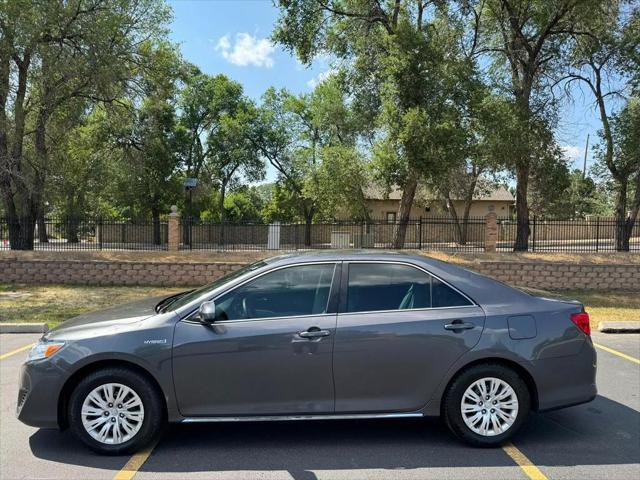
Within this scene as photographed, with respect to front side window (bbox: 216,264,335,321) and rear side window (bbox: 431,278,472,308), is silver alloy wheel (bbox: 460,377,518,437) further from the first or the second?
front side window (bbox: 216,264,335,321)

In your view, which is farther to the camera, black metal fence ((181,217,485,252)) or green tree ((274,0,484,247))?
black metal fence ((181,217,485,252))

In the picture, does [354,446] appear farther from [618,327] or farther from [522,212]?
[522,212]

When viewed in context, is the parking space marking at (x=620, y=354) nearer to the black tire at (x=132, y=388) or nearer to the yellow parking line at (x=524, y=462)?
the yellow parking line at (x=524, y=462)

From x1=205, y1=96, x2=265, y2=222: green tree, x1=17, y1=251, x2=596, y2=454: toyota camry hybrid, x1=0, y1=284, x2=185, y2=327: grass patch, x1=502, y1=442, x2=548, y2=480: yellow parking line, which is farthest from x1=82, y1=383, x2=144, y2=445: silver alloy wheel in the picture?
x1=205, y1=96, x2=265, y2=222: green tree

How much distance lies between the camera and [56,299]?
12.9 metres

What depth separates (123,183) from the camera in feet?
116

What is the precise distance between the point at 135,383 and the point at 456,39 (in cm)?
1830

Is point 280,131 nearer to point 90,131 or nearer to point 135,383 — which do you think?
point 90,131

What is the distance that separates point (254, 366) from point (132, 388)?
962 millimetres

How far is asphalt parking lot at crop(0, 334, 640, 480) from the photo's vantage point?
157 inches

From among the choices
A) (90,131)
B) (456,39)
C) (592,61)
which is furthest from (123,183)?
(592,61)

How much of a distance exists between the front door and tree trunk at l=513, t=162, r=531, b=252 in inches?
642

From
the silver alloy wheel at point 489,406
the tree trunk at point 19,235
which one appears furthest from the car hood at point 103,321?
the tree trunk at point 19,235

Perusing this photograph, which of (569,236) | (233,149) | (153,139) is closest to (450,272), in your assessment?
(569,236)
